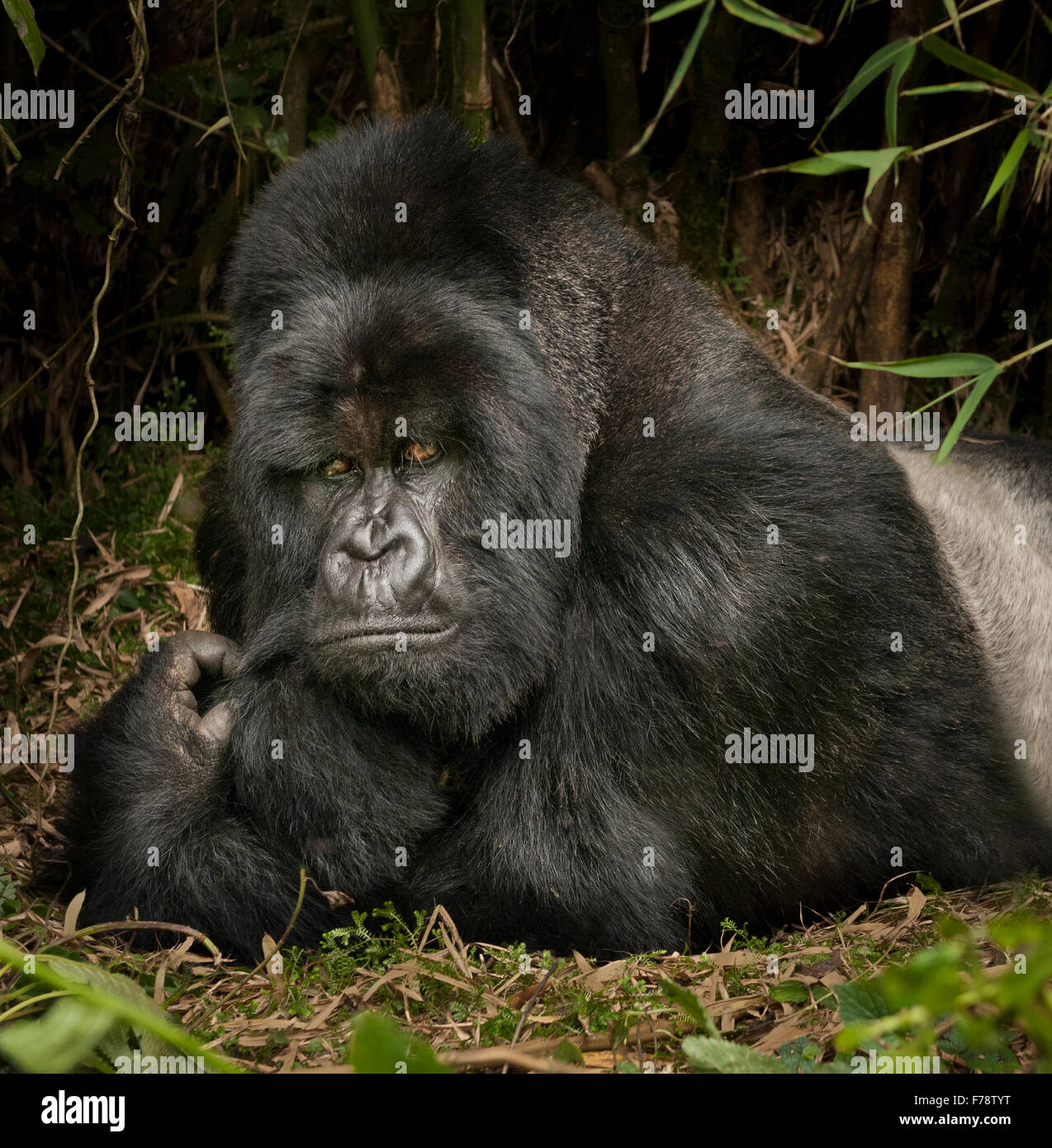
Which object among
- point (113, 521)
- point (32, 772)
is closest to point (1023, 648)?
point (32, 772)

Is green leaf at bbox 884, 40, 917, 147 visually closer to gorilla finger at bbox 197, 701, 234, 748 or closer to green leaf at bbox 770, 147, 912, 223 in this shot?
green leaf at bbox 770, 147, 912, 223

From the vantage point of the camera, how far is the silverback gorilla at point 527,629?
3.30m

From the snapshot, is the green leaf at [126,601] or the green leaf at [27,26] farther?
the green leaf at [126,601]

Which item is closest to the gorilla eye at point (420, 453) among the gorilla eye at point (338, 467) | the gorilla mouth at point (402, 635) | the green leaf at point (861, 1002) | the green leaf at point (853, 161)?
the gorilla eye at point (338, 467)

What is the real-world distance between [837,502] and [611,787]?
3.10 feet

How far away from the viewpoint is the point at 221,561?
416 cm

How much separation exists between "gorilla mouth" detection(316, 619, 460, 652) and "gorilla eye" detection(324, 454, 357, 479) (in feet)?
1.47

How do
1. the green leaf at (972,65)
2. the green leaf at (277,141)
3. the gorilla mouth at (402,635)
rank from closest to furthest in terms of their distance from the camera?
the green leaf at (972,65), the gorilla mouth at (402,635), the green leaf at (277,141)

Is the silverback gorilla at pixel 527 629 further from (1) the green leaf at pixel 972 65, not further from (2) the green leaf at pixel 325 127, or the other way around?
(2) the green leaf at pixel 325 127

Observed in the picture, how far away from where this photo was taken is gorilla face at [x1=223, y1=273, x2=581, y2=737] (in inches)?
127

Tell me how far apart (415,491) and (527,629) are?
0.45 metres

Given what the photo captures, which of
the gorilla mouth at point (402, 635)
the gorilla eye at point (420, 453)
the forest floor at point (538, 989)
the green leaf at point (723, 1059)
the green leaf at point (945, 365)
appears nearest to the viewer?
the green leaf at point (723, 1059)

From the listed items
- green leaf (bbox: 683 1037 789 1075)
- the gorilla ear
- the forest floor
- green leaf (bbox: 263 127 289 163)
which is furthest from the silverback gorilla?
green leaf (bbox: 263 127 289 163)
